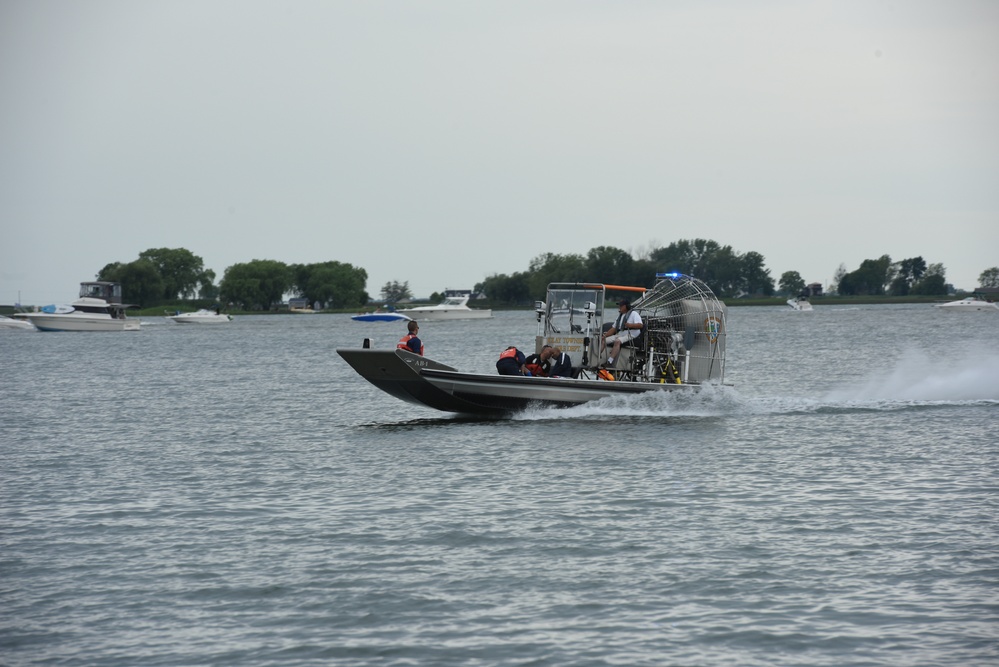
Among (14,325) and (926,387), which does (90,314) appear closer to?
(14,325)

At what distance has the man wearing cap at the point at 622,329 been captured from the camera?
23.4 meters

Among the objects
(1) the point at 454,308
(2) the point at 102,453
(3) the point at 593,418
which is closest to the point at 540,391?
(3) the point at 593,418

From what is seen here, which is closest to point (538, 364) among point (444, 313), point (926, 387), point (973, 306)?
point (926, 387)

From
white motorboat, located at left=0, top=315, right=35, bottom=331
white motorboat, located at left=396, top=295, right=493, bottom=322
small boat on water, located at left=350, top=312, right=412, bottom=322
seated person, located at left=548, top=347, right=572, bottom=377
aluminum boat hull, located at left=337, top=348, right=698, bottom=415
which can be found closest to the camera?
aluminum boat hull, located at left=337, top=348, right=698, bottom=415

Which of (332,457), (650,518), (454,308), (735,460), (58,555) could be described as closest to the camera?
(58,555)

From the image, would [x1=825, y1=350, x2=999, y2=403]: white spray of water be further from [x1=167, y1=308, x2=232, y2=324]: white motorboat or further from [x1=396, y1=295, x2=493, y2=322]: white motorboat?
[x1=167, y1=308, x2=232, y2=324]: white motorboat

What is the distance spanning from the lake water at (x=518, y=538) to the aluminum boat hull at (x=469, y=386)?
1.38 feet

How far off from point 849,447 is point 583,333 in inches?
243

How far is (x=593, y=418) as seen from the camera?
23.3m

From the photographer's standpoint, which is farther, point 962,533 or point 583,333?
point 583,333

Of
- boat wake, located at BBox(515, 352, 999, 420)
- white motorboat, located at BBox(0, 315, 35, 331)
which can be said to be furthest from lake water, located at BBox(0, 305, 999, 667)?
white motorboat, located at BBox(0, 315, 35, 331)

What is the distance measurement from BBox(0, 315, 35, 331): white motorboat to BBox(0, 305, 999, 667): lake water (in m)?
105

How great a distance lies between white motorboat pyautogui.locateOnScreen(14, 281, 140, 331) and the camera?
110000 mm

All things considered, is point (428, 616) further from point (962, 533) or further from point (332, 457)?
point (332, 457)
